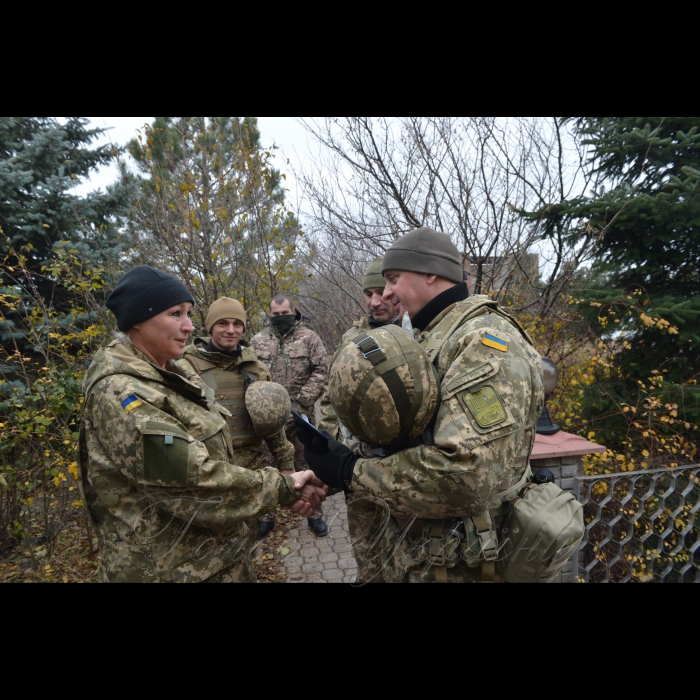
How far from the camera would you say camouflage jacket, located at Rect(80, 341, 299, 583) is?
1.82m

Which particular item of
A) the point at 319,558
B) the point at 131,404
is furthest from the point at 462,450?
the point at 319,558

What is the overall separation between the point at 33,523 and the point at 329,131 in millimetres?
5776

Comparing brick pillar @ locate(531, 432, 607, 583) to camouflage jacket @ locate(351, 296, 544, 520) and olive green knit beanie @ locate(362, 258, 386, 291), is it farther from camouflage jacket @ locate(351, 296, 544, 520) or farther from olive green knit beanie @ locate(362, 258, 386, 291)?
olive green knit beanie @ locate(362, 258, 386, 291)

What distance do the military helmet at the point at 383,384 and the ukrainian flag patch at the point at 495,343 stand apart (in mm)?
285

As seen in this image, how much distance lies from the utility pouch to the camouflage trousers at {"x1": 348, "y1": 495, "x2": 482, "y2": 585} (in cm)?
18

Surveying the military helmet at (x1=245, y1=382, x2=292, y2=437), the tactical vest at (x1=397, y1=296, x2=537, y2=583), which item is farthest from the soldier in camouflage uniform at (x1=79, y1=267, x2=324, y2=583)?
the military helmet at (x1=245, y1=382, x2=292, y2=437)

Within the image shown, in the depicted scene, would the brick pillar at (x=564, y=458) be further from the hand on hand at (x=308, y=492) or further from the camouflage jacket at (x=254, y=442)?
the camouflage jacket at (x=254, y=442)

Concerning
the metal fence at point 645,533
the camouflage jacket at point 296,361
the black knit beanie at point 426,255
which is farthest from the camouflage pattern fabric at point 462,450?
the camouflage jacket at point 296,361

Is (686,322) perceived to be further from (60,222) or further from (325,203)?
(60,222)

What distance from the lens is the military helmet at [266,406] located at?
3.78 metres

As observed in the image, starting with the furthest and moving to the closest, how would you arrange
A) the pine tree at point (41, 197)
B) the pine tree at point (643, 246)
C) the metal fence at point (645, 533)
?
the pine tree at point (41, 197)
the pine tree at point (643, 246)
the metal fence at point (645, 533)

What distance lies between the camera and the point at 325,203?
6547 mm

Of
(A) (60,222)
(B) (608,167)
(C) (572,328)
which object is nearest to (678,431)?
(C) (572,328)

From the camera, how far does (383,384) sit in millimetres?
1618
